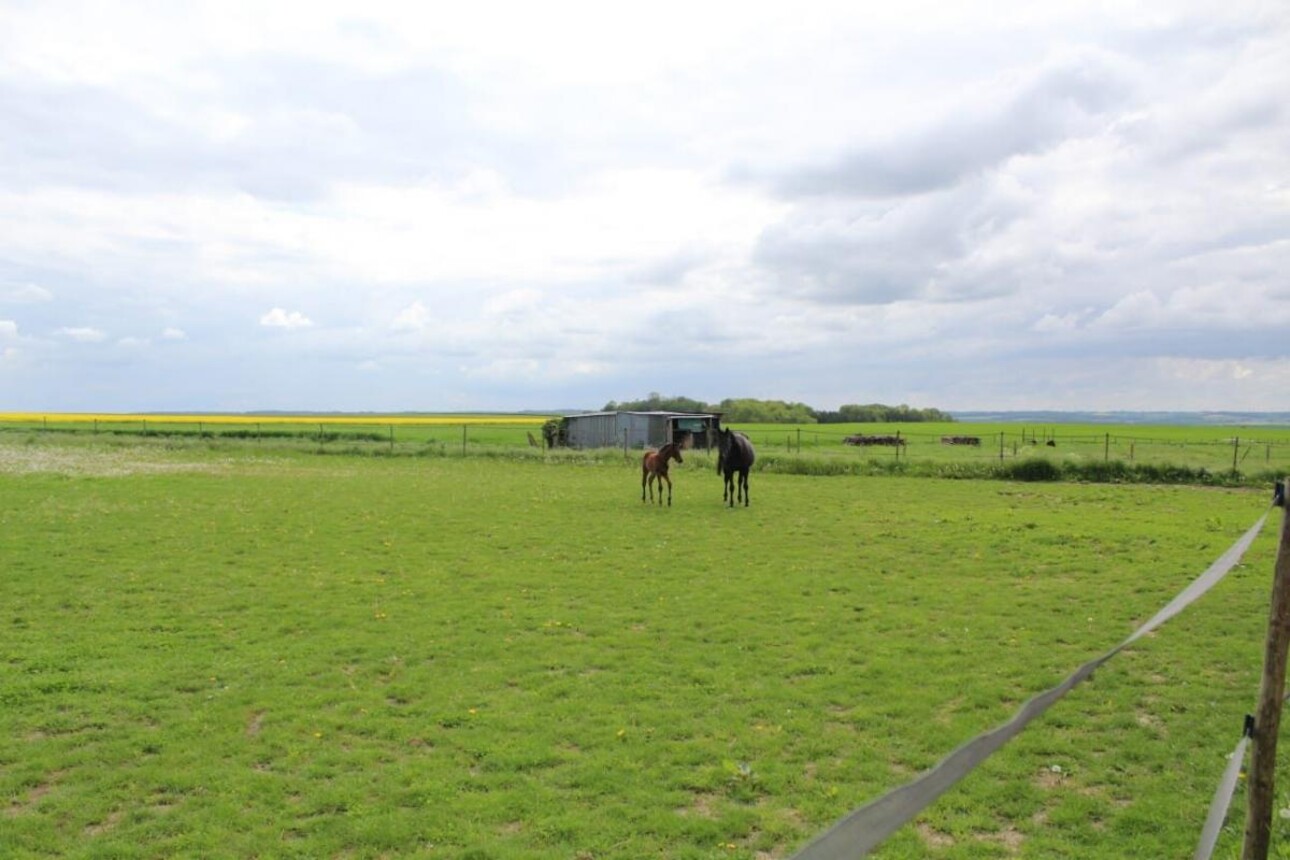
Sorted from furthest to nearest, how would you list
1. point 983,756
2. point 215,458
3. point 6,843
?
point 215,458, point 6,843, point 983,756

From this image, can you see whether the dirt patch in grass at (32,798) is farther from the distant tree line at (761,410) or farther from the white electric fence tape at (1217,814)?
the distant tree line at (761,410)

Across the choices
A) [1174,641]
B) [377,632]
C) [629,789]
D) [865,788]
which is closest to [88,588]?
[377,632]

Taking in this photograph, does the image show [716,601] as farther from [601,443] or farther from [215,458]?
[601,443]

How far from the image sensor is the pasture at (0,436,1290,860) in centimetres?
479

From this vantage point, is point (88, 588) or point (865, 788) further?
point (88, 588)

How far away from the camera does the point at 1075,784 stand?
532cm

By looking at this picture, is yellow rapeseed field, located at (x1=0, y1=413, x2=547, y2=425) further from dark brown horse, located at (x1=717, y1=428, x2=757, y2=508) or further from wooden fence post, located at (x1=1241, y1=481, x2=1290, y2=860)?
wooden fence post, located at (x1=1241, y1=481, x2=1290, y2=860)

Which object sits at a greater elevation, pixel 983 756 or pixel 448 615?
pixel 983 756

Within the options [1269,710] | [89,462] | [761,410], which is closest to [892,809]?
[1269,710]

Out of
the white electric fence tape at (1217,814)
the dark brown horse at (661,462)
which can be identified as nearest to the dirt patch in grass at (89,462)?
the dark brown horse at (661,462)

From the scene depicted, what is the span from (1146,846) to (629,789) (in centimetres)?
288

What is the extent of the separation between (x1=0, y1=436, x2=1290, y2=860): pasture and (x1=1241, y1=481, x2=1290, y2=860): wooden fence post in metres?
1.43

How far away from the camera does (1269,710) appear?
10.0 ft

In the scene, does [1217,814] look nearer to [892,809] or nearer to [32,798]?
[892,809]
